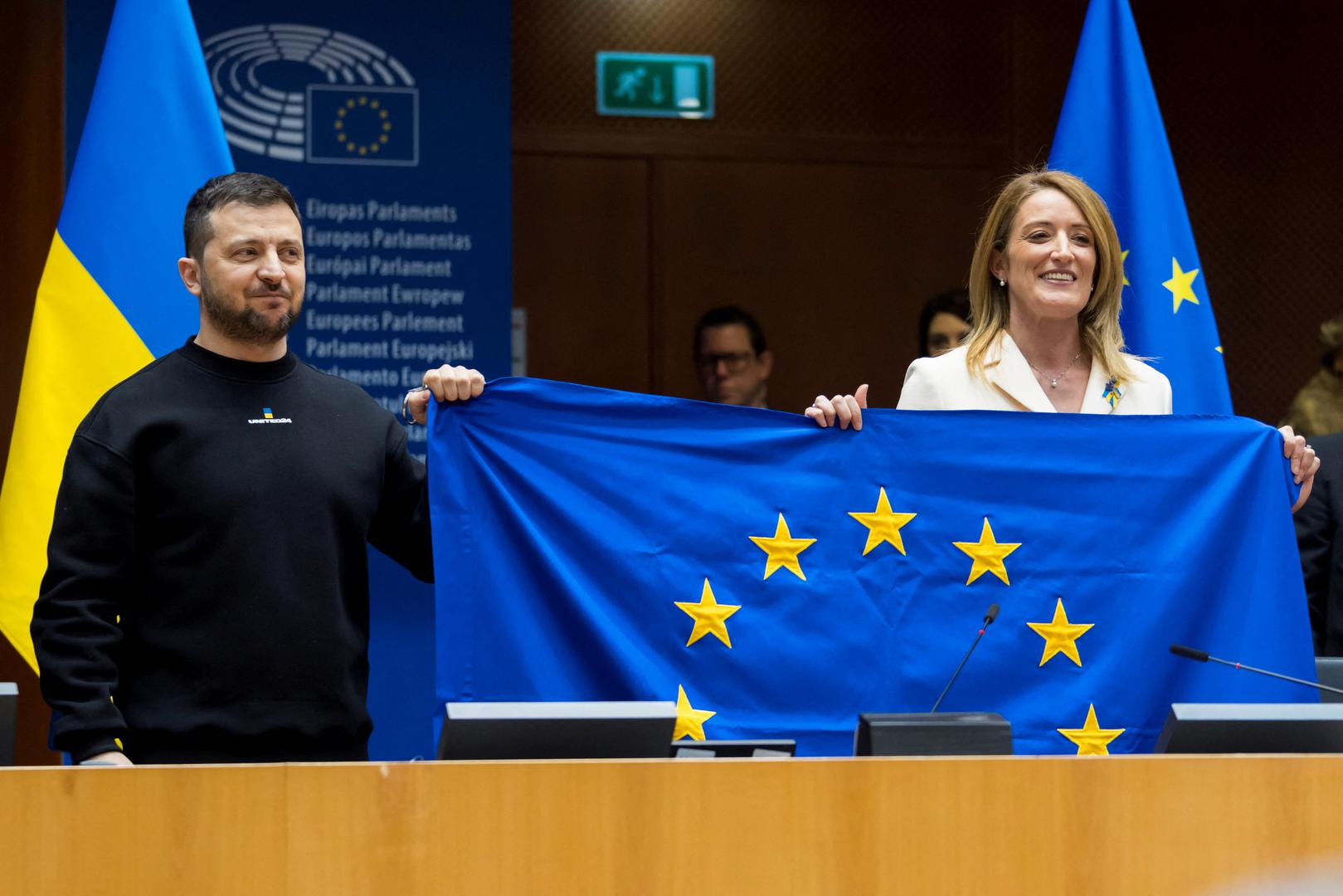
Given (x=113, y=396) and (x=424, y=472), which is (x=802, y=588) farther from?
(x=113, y=396)

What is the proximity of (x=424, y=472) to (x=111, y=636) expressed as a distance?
2.00ft

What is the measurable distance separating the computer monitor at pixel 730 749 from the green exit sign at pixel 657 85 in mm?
4477

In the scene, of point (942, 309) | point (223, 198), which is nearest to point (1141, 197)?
point (942, 309)

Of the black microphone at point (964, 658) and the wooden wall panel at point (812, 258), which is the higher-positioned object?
the wooden wall panel at point (812, 258)

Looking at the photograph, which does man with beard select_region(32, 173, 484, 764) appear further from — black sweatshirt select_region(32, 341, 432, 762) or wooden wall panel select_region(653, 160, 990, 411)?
wooden wall panel select_region(653, 160, 990, 411)

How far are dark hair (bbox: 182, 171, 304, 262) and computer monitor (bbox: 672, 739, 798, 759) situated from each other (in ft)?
3.66

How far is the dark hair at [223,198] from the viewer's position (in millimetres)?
2818

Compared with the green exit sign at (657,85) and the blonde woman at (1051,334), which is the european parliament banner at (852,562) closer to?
the blonde woman at (1051,334)

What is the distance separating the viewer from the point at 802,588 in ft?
10.0

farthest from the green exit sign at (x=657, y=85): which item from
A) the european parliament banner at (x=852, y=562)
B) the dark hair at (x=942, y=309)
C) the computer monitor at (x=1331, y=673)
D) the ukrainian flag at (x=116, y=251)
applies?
the computer monitor at (x=1331, y=673)

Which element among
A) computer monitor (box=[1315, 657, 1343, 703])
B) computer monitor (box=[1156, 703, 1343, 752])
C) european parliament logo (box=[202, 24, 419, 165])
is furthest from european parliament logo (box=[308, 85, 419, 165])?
computer monitor (box=[1156, 703, 1343, 752])

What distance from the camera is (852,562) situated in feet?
10.1

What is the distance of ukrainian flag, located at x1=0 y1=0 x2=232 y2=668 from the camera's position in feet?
11.9

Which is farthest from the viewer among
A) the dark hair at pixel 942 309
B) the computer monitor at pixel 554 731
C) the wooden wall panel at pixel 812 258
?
the wooden wall panel at pixel 812 258
